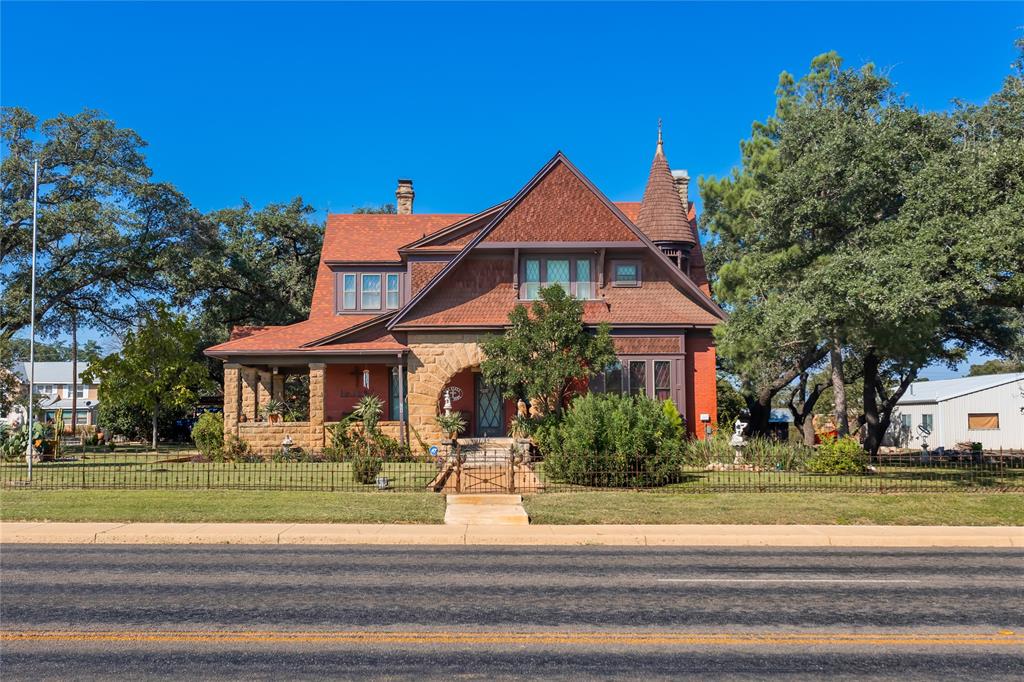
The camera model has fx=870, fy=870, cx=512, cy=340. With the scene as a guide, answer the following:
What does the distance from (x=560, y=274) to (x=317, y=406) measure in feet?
31.9

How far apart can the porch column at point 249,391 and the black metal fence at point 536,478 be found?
27.7 feet

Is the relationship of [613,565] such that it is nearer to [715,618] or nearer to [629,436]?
[715,618]

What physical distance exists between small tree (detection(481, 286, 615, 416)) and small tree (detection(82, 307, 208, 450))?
15.5 meters

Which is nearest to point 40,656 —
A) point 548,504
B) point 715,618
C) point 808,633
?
point 715,618

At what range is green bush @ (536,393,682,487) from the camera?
2086 centimetres

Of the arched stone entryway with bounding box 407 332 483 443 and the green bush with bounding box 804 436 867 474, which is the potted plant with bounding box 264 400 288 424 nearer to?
the arched stone entryway with bounding box 407 332 483 443

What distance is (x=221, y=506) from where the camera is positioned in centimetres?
1809

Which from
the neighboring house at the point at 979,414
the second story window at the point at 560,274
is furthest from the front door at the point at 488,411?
the neighboring house at the point at 979,414

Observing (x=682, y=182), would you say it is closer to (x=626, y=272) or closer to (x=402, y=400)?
(x=626, y=272)

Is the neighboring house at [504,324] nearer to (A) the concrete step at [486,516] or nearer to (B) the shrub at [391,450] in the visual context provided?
(B) the shrub at [391,450]

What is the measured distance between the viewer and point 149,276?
38.4 metres

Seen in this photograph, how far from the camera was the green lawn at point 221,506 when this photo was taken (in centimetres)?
1697

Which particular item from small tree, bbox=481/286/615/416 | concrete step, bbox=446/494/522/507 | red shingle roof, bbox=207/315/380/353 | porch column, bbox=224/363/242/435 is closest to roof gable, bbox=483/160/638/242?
small tree, bbox=481/286/615/416

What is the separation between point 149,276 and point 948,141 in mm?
31646
